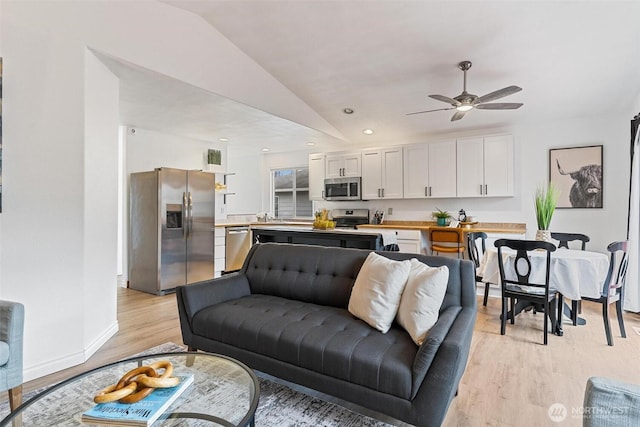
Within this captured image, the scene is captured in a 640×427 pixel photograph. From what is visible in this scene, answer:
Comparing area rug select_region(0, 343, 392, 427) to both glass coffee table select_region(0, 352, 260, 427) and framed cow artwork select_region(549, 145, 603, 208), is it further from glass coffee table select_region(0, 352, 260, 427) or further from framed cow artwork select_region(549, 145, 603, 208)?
framed cow artwork select_region(549, 145, 603, 208)

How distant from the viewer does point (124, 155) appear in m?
5.18

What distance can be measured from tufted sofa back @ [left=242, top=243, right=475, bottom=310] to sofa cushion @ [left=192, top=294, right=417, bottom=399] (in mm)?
123

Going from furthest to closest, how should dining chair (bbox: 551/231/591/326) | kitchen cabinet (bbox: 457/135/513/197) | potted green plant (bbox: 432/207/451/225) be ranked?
1. potted green plant (bbox: 432/207/451/225)
2. kitchen cabinet (bbox: 457/135/513/197)
3. dining chair (bbox: 551/231/591/326)

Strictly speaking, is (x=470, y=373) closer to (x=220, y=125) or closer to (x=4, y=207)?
(x=4, y=207)

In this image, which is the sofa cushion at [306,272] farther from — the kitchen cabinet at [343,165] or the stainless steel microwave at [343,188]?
the kitchen cabinet at [343,165]

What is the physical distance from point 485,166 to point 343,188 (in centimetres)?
244

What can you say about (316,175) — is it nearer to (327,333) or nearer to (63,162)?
(63,162)

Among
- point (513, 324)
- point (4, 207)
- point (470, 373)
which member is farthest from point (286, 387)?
point (513, 324)

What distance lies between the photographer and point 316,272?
8.68 ft

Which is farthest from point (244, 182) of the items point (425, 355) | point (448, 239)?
point (425, 355)

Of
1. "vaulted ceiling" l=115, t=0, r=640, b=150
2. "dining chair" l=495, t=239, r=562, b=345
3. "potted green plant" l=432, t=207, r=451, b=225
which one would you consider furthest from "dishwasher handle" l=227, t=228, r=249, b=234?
"dining chair" l=495, t=239, r=562, b=345

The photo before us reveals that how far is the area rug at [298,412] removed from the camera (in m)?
1.84

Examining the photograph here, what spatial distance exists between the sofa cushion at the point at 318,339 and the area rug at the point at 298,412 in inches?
11.6

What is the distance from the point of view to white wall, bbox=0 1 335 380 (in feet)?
7.54
